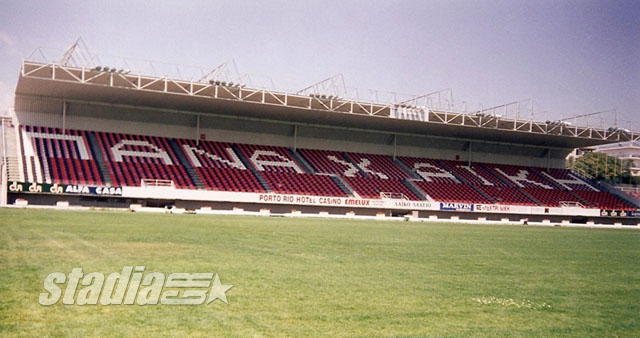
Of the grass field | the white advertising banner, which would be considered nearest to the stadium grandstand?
the white advertising banner

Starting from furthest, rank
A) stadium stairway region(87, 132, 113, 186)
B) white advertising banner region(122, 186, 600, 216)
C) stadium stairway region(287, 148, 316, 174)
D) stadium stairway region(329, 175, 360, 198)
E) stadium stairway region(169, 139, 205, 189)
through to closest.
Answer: stadium stairway region(287, 148, 316, 174) → stadium stairway region(329, 175, 360, 198) → stadium stairway region(169, 139, 205, 189) → white advertising banner region(122, 186, 600, 216) → stadium stairway region(87, 132, 113, 186)

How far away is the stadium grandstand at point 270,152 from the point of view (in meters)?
39.1

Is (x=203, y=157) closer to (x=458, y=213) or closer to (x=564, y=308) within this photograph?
(x=458, y=213)

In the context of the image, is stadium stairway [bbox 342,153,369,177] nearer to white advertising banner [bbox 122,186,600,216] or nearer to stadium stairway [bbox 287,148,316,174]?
stadium stairway [bbox 287,148,316,174]

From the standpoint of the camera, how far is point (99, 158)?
41531 millimetres

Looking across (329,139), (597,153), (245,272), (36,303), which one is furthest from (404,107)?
(597,153)

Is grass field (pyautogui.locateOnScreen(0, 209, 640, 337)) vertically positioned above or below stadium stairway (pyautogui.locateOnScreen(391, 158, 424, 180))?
below

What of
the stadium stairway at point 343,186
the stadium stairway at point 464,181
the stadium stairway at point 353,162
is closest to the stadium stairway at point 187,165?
the stadium stairway at point 343,186

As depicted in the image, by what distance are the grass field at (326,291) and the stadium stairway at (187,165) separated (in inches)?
1023

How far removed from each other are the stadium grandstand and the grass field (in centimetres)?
2471

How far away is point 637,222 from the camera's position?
185ft

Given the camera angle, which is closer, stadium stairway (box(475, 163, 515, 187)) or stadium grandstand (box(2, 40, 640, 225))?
stadium grandstand (box(2, 40, 640, 225))

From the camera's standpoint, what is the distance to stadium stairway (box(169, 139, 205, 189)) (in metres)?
42.0

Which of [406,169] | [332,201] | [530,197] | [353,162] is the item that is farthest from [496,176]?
[332,201]
